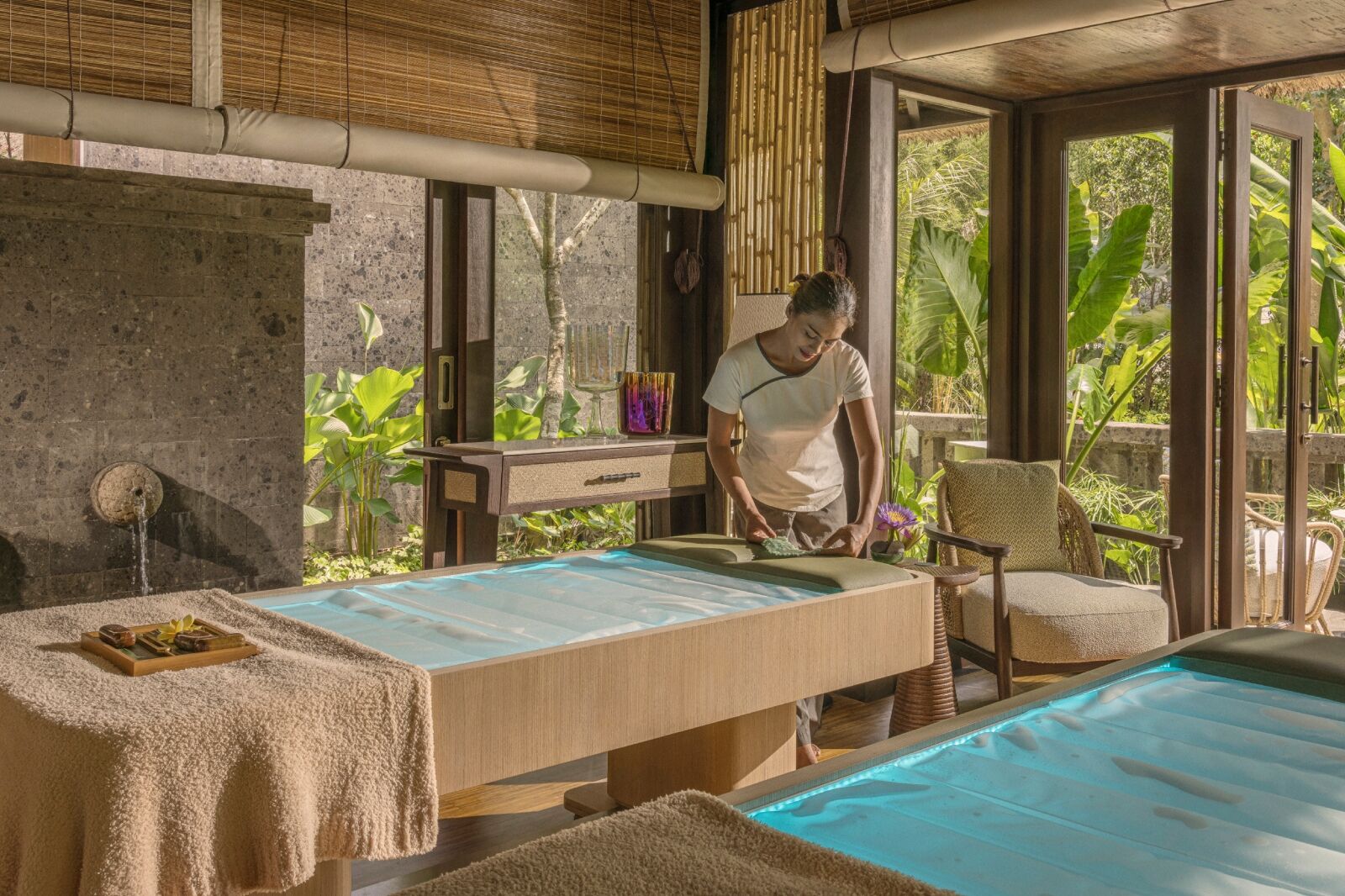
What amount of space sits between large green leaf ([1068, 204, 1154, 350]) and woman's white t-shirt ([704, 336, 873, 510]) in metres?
1.71

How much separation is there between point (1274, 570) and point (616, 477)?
7.92 ft

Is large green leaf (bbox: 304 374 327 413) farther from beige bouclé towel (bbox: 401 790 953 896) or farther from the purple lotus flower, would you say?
beige bouclé towel (bbox: 401 790 953 896)

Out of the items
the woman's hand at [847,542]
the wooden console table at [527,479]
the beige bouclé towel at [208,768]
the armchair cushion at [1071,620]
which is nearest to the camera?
the beige bouclé towel at [208,768]

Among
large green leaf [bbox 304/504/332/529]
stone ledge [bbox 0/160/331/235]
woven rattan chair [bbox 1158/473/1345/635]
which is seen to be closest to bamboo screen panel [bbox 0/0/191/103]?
stone ledge [bbox 0/160/331/235]

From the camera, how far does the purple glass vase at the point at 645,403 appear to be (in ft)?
14.1

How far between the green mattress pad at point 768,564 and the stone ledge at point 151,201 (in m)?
1.50

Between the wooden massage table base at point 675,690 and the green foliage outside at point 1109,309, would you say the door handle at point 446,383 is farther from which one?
the green foliage outside at point 1109,309

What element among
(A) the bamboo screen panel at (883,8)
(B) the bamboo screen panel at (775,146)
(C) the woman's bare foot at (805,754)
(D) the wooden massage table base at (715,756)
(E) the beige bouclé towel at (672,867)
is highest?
(A) the bamboo screen panel at (883,8)

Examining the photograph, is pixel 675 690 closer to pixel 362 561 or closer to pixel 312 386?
pixel 362 561

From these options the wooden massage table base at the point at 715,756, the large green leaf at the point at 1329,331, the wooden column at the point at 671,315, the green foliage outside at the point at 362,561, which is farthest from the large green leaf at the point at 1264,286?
the green foliage outside at the point at 362,561

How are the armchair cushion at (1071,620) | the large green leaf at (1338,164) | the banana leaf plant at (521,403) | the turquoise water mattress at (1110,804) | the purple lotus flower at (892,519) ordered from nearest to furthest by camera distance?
1. the turquoise water mattress at (1110,804)
2. the purple lotus flower at (892,519)
3. the armchair cushion at (1071,620)
4. the banana leaf plant at (521,403)
5. the large green leaf at (1338,164)

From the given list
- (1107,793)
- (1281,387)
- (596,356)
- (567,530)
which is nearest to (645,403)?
(596,356)

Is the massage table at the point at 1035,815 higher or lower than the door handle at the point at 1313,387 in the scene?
lower

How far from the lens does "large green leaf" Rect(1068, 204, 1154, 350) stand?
4.68m
